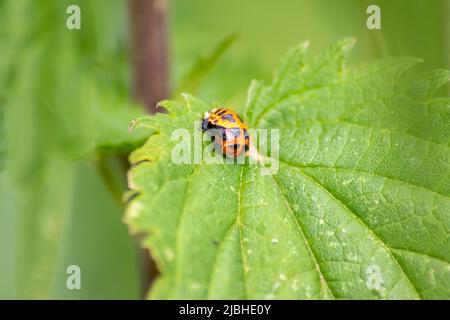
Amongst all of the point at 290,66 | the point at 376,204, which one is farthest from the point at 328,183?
the point at 290,66

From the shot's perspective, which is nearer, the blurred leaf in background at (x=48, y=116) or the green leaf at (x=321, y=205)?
the green leaf at (x=321, y=205)

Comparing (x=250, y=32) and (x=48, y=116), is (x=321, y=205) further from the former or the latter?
(x=250, y=32)

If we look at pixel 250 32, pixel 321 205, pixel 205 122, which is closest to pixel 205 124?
pixel 205 122

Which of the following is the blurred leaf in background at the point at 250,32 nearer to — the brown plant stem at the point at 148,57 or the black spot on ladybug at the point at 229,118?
the brown plant stem at the point at 148,57

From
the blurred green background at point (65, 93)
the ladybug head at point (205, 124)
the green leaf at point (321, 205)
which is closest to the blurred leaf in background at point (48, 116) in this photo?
the blurred green background at point (65, 93)

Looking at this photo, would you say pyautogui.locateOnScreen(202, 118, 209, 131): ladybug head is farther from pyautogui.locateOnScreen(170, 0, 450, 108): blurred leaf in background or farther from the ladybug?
pyautogui.locateOnScreen(170, 0, 450, 108): blurred leaf in background

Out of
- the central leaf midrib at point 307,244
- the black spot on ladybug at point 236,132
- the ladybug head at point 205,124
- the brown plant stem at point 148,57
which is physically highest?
the brown plant stem at point 148,57

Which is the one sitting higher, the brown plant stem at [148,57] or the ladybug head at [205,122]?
the brown plant stem at [148,57]
